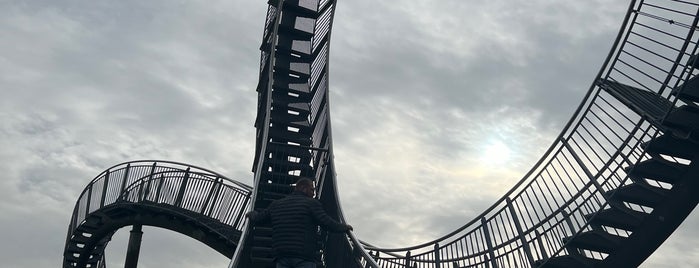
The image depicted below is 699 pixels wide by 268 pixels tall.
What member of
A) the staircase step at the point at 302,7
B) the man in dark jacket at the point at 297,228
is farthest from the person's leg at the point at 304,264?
the staircase step at the point at 302,7

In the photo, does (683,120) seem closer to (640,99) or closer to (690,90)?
(690,90)

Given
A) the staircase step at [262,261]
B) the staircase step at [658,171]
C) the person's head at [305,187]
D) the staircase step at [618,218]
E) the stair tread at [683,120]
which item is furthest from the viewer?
the staircase step at [262,261]

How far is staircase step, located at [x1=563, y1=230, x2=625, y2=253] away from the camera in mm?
9297

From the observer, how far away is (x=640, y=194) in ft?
29.8

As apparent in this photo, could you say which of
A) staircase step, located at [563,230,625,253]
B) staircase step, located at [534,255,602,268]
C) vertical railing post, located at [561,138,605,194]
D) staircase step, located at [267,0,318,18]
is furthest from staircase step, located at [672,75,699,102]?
staircase step, located at [267,0,318,18]

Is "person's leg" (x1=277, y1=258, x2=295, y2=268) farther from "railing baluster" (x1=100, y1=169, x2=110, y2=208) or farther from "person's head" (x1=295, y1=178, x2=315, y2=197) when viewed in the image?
"railing baluster" (x1=100, y1=169, x2=110, y2=208)

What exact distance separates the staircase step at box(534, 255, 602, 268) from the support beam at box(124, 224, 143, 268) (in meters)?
11.7

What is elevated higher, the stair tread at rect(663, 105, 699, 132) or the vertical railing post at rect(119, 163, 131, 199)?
the vertical railing post at rect(119, 163, 131, 199)

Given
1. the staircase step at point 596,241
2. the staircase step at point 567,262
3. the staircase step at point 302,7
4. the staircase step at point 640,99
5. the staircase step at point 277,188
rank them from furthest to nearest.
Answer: the staircase step at point 302,7 → the staircase step at point 277,188 → the staircase step at point 567,262 → the staircase step at point 596,241 → the staircase step at point 640,99

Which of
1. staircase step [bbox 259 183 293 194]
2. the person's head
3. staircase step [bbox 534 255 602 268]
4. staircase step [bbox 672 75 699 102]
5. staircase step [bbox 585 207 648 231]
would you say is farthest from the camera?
staircase step [bbox 259 183 293 194]

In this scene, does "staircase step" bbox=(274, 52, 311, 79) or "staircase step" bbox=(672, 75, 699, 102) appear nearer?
"staircase step" bbox=(672, 75, 699, 102)

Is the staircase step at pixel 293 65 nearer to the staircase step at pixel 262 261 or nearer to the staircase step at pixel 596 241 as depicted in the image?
the staircase step at pixel 262 261

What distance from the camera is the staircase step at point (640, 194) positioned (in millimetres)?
8961

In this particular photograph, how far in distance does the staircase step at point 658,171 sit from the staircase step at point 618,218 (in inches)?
21.5
